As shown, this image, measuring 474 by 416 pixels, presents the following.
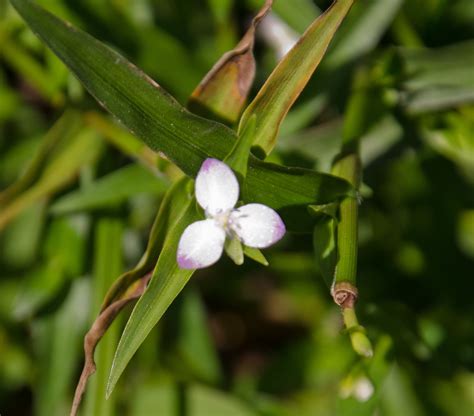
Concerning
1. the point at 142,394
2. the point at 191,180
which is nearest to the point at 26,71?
the point at 191,180

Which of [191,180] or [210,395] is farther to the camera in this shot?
[210,395]

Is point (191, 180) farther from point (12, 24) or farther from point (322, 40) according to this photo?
point (12, 24)

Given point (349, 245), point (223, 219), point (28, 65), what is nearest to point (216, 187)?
point (223, 219)

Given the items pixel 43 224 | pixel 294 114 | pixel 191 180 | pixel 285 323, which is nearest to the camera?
pixel 191 180

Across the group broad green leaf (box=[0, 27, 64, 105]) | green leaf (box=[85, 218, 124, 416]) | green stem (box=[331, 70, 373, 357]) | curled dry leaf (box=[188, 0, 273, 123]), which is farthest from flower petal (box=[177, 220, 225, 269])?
broad green leaf (box=[0, 27, 64, 105])

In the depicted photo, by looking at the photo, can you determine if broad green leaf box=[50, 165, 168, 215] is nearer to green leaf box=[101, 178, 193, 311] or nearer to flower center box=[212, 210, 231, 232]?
green leaf box=[101, 178, 193, 311]

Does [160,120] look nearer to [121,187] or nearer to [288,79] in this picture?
[288,79]

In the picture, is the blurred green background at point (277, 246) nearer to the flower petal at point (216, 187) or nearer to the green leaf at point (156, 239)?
the green leaf at point (156, 239)

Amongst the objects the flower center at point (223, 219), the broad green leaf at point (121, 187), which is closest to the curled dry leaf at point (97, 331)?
the flower center at point (223, 219)
